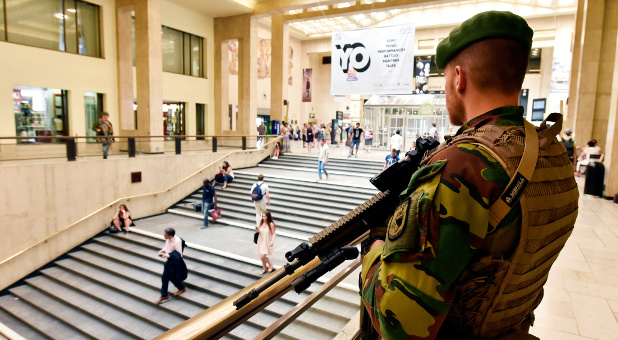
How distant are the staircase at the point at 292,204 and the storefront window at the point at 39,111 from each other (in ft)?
21.5

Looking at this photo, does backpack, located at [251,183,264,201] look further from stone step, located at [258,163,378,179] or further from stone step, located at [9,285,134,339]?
stone step, located at [258,163,378,179]

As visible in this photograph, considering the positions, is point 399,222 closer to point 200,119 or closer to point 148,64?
point 148,64

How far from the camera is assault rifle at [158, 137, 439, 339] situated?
1182 mm

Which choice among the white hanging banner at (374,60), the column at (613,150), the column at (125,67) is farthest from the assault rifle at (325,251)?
the column at (125,67)

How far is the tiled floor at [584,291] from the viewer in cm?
340

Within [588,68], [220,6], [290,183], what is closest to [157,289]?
[290,183]

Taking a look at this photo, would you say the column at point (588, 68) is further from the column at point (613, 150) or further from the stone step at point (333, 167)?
the stone step at point (333, 167)

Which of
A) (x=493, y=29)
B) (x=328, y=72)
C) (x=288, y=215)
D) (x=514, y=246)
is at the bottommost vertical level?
(x=288, y=215)

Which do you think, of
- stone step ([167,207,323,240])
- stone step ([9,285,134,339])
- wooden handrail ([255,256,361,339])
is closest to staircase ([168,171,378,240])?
stone step ([167,207,323,240])

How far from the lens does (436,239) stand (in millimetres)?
872

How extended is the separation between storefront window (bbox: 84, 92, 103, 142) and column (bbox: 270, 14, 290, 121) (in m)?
8.66

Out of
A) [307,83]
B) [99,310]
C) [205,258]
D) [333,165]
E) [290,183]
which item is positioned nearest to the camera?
[99,310]

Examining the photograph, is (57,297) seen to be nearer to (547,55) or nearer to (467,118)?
(467,118)

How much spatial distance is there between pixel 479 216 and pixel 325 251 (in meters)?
0.61
